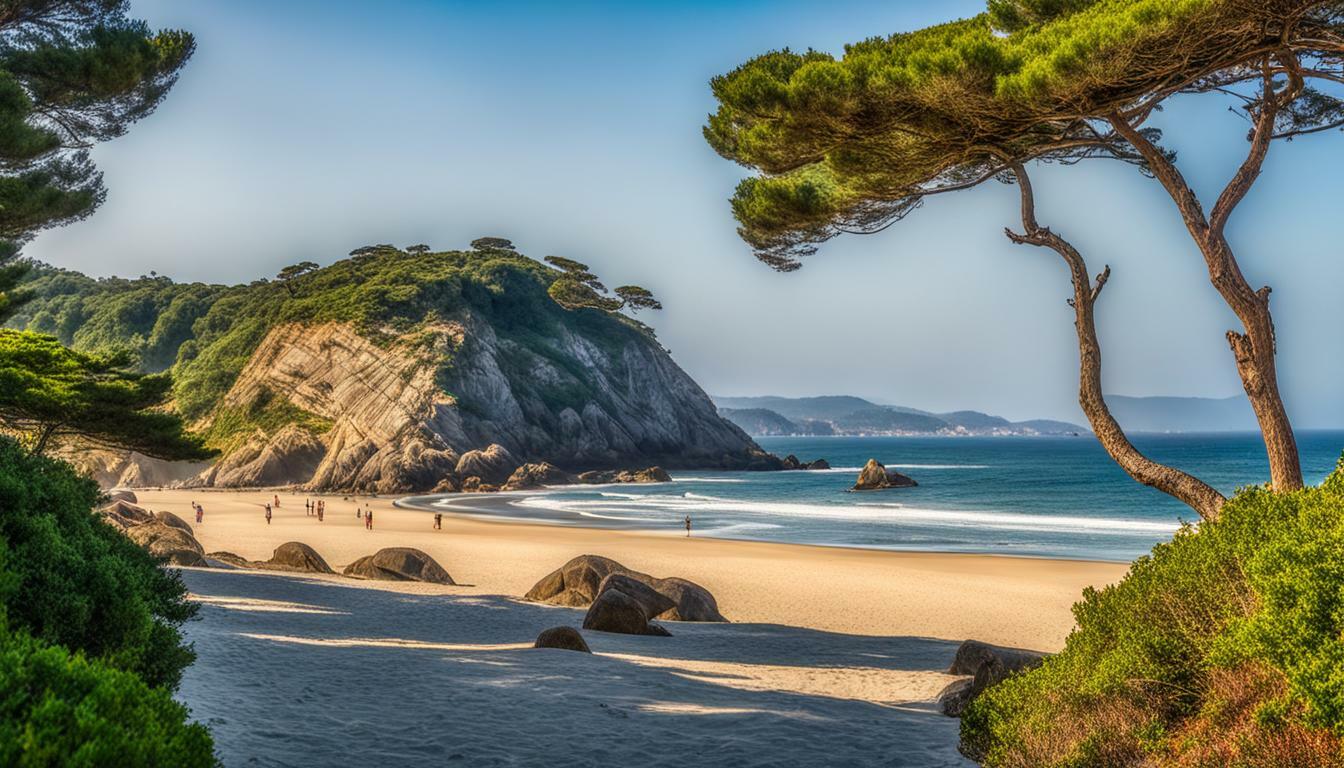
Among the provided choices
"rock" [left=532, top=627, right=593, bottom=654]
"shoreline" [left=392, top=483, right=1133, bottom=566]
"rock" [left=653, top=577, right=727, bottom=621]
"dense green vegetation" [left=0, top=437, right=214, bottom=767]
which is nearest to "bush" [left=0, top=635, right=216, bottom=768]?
"dense green vegetation" [left=0, top=437, right=214, bottom=767]

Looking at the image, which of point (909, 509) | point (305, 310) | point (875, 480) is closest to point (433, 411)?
point (305, 310)

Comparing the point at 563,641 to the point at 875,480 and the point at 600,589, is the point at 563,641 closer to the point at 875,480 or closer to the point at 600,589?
the point at 600,589

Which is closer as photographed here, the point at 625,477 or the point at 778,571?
the point at 778,571

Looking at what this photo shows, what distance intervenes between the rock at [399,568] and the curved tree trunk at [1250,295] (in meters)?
15.5

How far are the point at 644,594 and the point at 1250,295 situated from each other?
10.2m

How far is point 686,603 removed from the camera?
49.2ft

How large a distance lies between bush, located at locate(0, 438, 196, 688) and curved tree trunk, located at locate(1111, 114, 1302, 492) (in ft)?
24.9

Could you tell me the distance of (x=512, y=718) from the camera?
673 cm

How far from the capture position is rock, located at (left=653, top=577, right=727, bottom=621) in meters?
14.8

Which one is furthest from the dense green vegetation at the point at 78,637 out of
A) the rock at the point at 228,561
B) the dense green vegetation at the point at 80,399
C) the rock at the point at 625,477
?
the rock at the point at 625,477

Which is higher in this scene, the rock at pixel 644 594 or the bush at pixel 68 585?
the bush at pixel 68 585

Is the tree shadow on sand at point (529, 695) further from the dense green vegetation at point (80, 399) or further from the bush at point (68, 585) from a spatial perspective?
the dense green vegetation at point (80, 399)

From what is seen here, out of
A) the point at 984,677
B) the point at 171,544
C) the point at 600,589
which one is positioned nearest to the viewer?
the point at 984,677

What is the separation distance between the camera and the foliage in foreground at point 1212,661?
3.93 m
